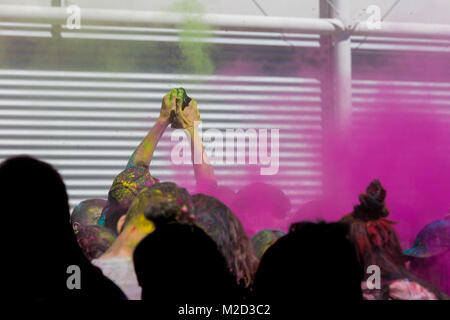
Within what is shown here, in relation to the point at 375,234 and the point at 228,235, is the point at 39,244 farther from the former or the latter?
the point at 375,234

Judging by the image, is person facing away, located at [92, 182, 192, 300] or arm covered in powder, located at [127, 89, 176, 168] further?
arm covered in powder, located at [127, 89, 176, 168]

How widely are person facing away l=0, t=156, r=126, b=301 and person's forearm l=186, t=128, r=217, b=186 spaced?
1.99 meters

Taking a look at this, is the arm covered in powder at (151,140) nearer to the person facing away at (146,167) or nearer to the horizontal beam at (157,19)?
the person facing away at (146,167)

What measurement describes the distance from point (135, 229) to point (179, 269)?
1.30 feet

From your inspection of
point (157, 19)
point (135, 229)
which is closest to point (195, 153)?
point (135, 229)

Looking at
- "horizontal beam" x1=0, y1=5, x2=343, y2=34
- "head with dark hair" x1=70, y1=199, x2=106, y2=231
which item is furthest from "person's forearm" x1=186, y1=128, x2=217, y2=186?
"horizontal beam" x1=0, y1=5, x2=343, y2=34

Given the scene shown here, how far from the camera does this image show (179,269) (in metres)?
1.60

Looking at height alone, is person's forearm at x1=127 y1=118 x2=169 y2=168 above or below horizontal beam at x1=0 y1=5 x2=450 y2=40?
below

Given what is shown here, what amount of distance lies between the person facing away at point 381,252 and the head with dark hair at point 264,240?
1.08 feet

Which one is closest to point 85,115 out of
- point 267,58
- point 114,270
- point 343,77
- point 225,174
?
point 225,174

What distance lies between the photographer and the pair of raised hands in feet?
11.9

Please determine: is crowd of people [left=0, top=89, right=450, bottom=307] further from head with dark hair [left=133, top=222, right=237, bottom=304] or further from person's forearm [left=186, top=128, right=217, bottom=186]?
person's forearm [left=186, top=128, right=217, bottom=186]

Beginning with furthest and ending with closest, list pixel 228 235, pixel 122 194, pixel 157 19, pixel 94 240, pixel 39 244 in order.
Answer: pixel 157 19 < pixel 122 194 < pixel 94 240 < pixel 228 235 < pixel 39 244

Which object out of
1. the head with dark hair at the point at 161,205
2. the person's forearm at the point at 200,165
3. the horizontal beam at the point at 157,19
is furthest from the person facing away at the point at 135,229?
the horizontal beam at the point at 157,19
